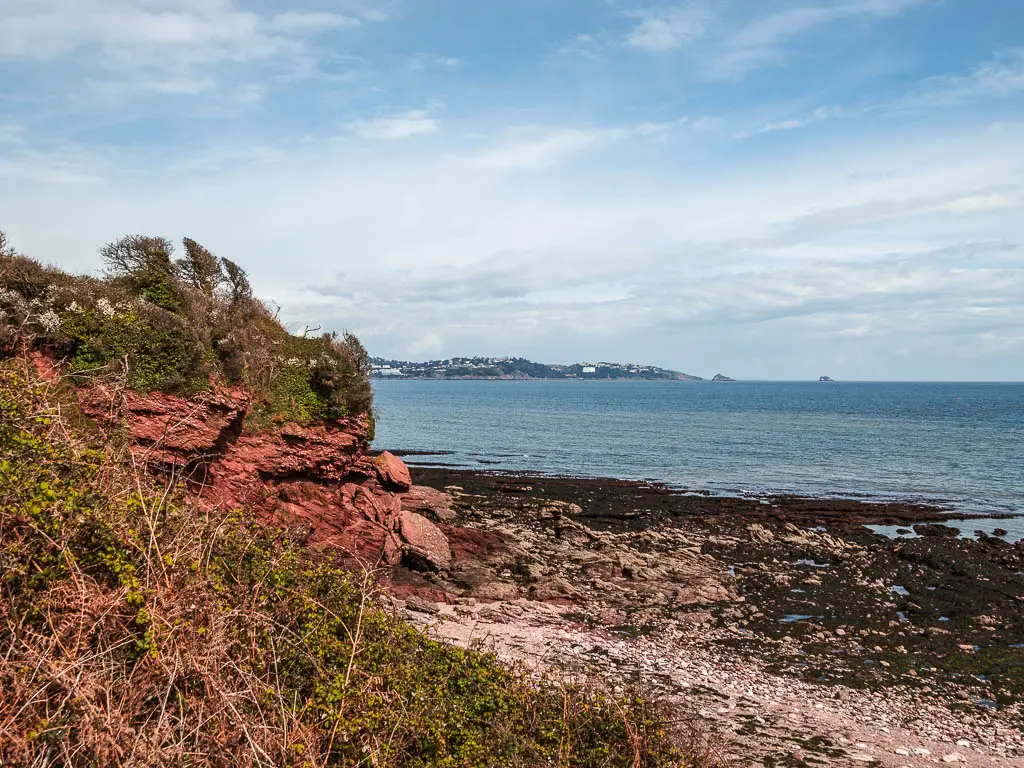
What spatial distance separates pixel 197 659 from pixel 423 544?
1454cm

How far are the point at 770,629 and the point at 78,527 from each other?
1540cm

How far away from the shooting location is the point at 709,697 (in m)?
12.4

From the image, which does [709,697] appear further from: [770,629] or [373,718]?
[373,718]

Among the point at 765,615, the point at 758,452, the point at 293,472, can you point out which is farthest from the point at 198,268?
the point at 758,452

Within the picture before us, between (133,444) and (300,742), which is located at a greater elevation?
(133,444)

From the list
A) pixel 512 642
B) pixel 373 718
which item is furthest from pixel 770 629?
pixel 373 718

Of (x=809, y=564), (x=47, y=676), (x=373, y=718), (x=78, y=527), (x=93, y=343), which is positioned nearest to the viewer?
(x=47, y=676)

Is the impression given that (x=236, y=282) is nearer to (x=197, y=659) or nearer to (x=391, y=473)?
(x=391, y=473)

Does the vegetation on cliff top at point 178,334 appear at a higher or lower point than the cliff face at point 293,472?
higher

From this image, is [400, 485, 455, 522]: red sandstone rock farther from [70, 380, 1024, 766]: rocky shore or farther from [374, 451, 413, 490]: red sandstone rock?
[374, 451, 413, 490]: red sandstone rock

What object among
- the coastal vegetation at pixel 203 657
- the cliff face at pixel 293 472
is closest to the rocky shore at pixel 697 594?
the cliff face at pixel 293 472

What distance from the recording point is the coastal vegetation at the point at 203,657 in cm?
564

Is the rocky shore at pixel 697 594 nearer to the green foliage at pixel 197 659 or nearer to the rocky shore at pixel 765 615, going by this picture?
the rocky shore at pixel 765 615

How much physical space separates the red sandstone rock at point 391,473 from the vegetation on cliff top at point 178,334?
2362 mm
